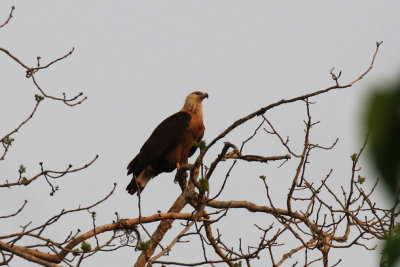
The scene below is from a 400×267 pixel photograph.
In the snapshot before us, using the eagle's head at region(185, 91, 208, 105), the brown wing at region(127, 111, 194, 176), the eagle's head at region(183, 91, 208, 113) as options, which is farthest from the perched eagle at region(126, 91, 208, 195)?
the eagle's head at region(185, 91, 208, 105)

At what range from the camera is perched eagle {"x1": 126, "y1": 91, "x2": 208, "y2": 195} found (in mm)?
7211

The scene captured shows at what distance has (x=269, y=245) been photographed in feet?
14.4

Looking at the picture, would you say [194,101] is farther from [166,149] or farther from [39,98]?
[39,98]

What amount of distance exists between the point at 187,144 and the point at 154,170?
581 mm

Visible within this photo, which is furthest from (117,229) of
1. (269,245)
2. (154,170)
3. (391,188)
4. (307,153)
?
(391,188)

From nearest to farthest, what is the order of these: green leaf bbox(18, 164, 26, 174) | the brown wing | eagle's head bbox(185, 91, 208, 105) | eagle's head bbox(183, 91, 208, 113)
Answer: green leaf bbox(18, 164, 26, 174), the brown wing, eagle's head bbox(183, 91, 208, 113), eagle's head bbox(185, 91, 208, 105)

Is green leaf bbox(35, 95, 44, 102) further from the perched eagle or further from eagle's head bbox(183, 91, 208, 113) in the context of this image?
eagle's head bbox(183, 91, 208, 113)

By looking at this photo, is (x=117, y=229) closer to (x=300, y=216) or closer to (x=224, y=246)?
(x=224, y=246)

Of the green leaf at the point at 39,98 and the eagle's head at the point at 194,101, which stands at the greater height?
the eagle's head at the point at 194,101

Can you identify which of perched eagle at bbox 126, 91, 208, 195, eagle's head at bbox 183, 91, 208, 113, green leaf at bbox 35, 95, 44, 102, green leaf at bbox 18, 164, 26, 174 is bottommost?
green leaf at bbox 18, 164, 26, 174

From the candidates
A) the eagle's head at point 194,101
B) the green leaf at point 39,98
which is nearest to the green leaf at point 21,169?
the green leaf at point 39,98

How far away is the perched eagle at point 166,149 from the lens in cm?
721

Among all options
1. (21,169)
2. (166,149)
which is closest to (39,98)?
(21,169)

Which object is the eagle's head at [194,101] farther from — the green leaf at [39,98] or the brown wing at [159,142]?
the green leaf at [39,98]
